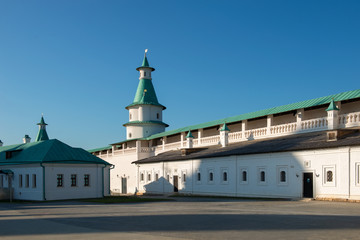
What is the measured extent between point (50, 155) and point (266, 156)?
17.9m

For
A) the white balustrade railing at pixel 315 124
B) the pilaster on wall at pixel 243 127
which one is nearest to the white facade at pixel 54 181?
the pilaster on wall at pixel 243 127

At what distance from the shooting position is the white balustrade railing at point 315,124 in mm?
32188

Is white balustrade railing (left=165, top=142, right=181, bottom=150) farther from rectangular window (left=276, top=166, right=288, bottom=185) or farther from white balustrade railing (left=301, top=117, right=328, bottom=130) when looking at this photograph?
rectangular window (left=276, top=166, right=288, bottom=185)

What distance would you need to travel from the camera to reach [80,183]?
123 feet

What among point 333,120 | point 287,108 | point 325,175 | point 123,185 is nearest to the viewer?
point 325,175

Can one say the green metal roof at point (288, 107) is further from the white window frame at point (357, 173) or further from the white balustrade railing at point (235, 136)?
the white window frame at point (357, 173)

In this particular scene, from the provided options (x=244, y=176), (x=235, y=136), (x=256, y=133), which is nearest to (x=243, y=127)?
(x=235, y=136)

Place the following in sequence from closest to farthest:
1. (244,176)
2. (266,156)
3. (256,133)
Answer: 1. (266,156)
2. (244,176)
3. (256,133)

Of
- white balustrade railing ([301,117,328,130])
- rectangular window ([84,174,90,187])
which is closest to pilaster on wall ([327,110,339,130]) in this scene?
white balustrade railing ([301,117,328,130])

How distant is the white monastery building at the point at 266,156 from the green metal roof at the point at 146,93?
6.10 m

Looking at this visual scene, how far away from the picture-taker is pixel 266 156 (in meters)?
31.7

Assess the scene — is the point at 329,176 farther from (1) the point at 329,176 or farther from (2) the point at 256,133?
(2) the point at 256,133

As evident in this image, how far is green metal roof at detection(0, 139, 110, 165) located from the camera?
1434 inches

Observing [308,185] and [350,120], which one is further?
[350,120]
